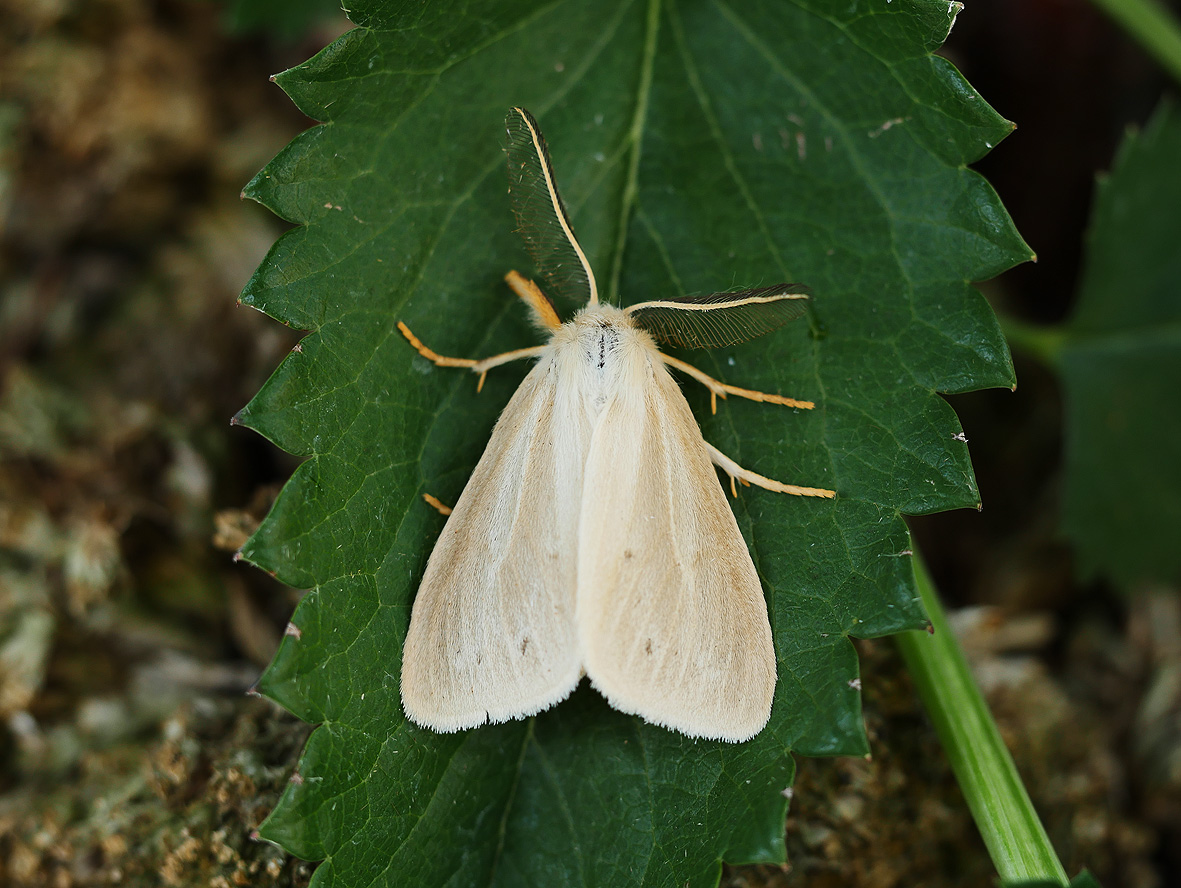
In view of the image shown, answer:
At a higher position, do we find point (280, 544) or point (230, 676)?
point (280, 544)

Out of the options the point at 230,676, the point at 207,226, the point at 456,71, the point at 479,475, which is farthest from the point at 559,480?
the point at 207,226

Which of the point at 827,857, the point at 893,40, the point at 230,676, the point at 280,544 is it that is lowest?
the point at 230,676

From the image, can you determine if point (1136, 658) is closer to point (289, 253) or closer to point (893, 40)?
point (893, 40)

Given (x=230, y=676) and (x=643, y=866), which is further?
(x=230, y=676)

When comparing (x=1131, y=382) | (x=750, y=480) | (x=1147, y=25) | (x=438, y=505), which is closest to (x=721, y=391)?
(x=750, y=480)

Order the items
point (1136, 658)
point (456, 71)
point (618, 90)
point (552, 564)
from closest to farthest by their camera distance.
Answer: point (552, 564), point (456, 71), point (618, 90), point (1136, 658)

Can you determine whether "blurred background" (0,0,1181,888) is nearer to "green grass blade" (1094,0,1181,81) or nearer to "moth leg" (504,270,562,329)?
"green grass blade" (1094,0,1181,81)

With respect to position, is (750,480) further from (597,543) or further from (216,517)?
(216,517)
